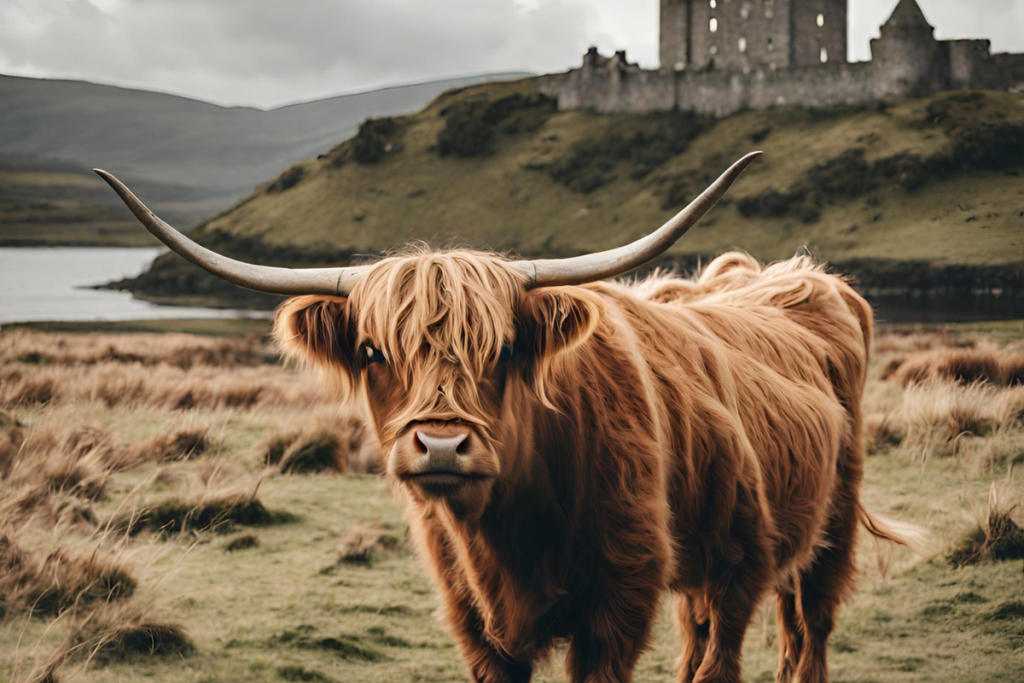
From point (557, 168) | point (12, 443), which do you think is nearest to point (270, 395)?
point (12, 443)

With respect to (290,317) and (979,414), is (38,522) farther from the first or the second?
(979,414)

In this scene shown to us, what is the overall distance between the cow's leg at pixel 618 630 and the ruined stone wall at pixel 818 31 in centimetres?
5757

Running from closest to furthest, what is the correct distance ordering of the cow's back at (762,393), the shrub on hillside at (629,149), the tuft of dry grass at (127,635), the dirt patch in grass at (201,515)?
1. the cow's back at (762,393)
2. the tuft of dry grass at (127,635)
3. the dirt patch in grass at (201,515)
4. the shrub on hillside at (629,149)

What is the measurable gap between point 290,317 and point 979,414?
9.60 ft

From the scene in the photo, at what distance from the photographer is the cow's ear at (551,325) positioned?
2.13m

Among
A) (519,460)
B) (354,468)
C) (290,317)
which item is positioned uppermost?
(290,317)

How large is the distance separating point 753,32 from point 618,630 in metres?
57.8

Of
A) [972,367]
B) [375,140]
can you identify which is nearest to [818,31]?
[375,140]

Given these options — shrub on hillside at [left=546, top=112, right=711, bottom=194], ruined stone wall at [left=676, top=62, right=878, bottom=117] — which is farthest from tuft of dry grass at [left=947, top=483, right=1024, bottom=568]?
ruined stone wall at [left=676, top=62, right=878, bottom=117]

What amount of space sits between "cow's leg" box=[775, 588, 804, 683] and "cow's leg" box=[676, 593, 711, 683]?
1.19 feet

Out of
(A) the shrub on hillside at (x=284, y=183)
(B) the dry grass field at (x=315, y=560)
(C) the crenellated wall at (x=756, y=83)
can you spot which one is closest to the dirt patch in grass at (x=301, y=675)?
(B) the dry grass field at (x=315, y=560)

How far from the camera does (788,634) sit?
352 cm

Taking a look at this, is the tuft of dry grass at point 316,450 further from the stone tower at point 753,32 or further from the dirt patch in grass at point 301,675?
the stone tower at point 753,32

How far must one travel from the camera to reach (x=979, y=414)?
140 inches
